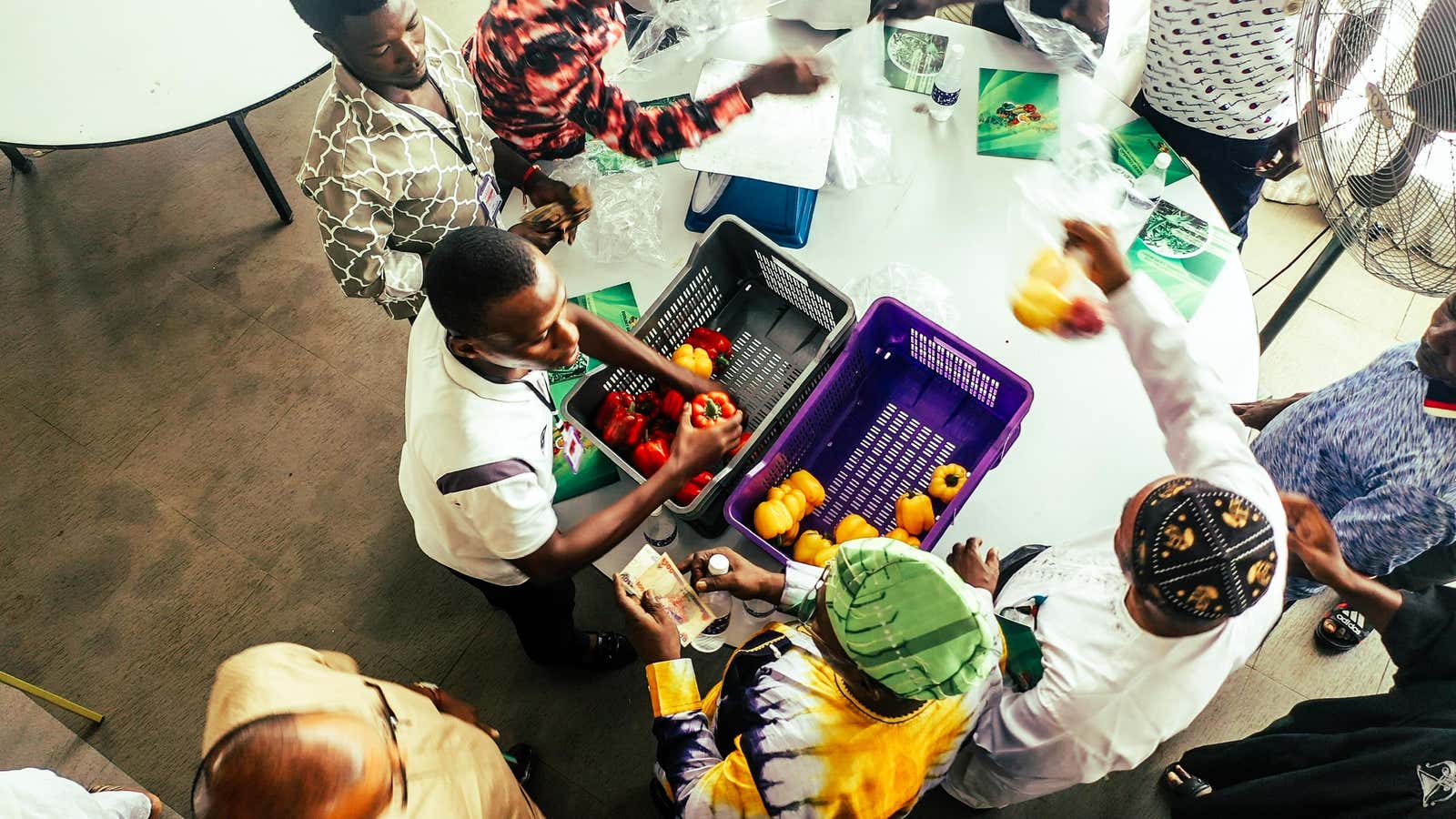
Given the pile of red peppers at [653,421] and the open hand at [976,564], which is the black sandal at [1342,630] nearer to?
the open hand at [976,564]

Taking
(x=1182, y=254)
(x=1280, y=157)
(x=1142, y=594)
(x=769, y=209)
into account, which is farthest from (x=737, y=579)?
(x=1280, y=157)

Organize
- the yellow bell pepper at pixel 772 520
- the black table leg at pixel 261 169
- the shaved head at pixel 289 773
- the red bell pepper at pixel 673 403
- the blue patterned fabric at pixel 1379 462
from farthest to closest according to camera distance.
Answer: the black table leg at pixel 261 169 → the red bell pepper at pixel 673 403 → the yellow bell pepper at pixel 772 520 → the blue patterned fabric at pixel 1379 462 → the shaved head at pixel 289 773

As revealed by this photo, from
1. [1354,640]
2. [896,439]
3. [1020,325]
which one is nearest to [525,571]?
[896,439]

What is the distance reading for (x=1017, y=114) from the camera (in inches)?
105

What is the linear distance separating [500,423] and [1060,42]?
211cm

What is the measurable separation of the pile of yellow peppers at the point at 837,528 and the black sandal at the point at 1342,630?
186 cm

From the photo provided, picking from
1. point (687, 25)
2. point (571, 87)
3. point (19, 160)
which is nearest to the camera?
point (571, 87)

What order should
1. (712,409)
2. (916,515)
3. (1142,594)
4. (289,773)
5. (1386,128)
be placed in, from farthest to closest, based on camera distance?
(712,409) → (916,515) → (1386,128) → (1142,594) → (289,773)

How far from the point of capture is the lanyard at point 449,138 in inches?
84.4

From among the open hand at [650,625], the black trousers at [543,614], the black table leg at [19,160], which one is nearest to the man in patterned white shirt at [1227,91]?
the open hand at [650,625]

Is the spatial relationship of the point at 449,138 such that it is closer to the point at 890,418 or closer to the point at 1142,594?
the point at 890,418

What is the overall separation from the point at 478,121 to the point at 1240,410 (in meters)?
2.23

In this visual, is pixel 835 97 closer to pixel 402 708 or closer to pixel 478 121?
pixel 478 121

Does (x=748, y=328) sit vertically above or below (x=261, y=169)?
above
